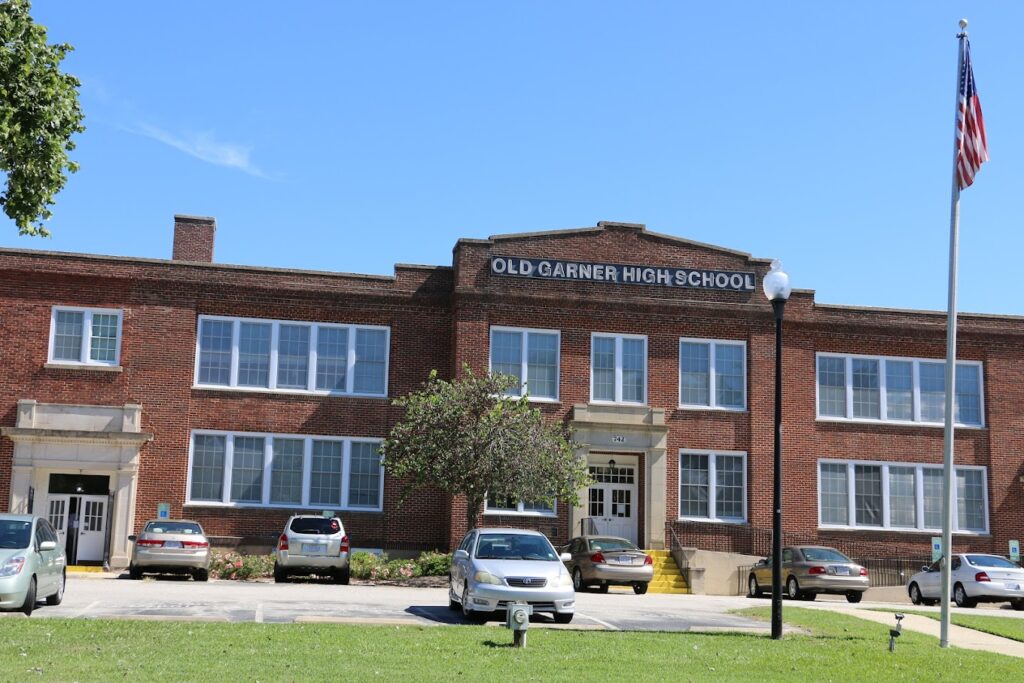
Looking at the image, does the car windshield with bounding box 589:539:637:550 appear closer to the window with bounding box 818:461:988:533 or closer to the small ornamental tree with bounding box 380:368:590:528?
the small ornamental tree with bounding box 380:368:590:528

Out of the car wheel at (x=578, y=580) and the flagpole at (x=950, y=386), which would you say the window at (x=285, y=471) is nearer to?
the car wheel at (x=578, y=580)

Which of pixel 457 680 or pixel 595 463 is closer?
pixel 457 680

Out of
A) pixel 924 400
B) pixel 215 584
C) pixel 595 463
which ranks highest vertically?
pixel 924 400

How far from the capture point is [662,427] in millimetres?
33812

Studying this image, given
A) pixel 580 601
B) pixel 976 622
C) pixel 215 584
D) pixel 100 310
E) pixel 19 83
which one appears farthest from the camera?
pixel 100 310

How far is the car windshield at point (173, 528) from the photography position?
2663cm

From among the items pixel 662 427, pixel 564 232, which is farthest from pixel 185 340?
pixel 662 427

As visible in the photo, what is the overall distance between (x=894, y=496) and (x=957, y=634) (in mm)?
17526

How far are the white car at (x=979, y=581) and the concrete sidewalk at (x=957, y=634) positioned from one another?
5.34m

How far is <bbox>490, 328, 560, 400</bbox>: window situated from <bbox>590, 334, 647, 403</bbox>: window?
1.21 metres

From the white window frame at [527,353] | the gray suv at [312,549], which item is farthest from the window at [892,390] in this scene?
the gray suv at [312,549]

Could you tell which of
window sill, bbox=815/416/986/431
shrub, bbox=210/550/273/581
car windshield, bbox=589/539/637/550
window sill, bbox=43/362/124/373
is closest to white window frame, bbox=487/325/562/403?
car windshield, bbox=589/539/637/550

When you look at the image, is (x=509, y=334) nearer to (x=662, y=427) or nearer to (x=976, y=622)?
(x=662, y=427)

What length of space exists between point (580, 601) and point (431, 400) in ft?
27.0
